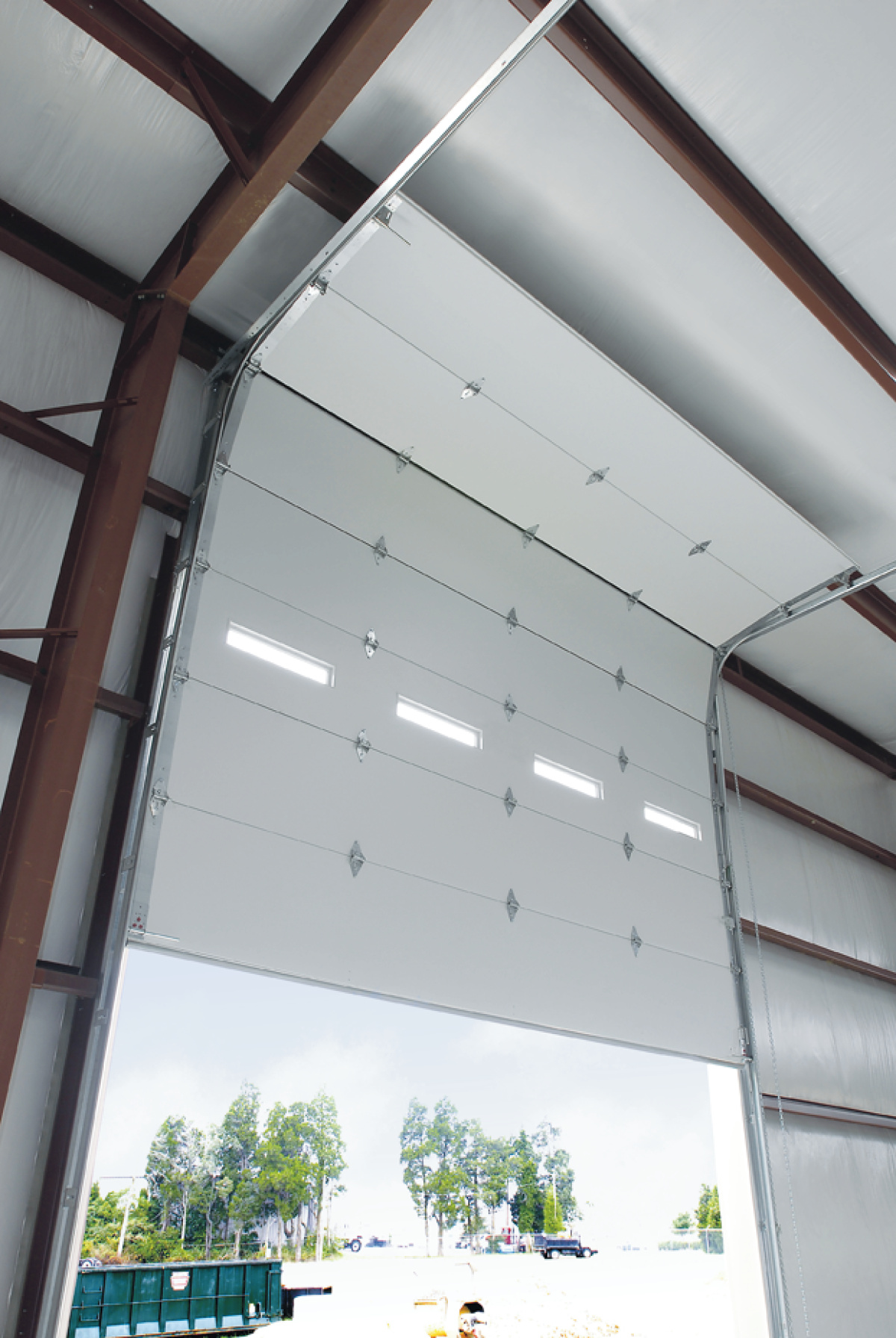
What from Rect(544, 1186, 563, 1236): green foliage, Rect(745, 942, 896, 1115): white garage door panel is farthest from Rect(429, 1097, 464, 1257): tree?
Rect(745, 942, 896, 1115): white garage door panel

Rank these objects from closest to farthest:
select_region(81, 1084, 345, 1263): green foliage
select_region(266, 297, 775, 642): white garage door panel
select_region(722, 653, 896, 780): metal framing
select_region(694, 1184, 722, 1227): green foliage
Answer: select_region(266, 297, 775, 642): white garage door panel < select_region(722, 653, 896, 780): metal framing < select_region(81, 1084, 345, 1263): green foliage < select_region(694, 1184, 722, 1227): green foliage

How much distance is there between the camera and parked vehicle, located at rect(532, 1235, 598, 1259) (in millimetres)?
18391

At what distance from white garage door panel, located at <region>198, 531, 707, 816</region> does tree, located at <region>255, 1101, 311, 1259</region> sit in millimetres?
11804

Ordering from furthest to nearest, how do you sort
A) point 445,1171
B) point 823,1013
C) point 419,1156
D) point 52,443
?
point 419,1156 → point 445,1171 → point 823,1013 → point 52,443

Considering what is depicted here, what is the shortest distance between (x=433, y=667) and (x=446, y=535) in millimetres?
1545

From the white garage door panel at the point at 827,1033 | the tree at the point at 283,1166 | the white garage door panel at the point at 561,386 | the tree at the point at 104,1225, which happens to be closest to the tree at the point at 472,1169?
the tree at the point at 283,1166

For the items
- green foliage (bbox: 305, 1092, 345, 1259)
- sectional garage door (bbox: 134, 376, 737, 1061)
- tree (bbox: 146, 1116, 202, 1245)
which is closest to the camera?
sectional garage door (bbox: 134, 376, 737, 1061)

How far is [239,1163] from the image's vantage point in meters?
16.6

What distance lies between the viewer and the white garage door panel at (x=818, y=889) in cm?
1205

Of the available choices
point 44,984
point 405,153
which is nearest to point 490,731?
point 44,984

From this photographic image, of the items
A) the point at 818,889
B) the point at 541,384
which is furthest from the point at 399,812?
the point at 818,889

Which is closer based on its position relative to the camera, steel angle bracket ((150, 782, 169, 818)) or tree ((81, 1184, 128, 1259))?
steel angle bracket ((150, 782, 169, 818))

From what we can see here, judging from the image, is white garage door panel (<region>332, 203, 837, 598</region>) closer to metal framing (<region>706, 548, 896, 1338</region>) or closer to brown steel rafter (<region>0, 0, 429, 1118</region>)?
metal framing (<region>706, 548, 896, 1338</region>)

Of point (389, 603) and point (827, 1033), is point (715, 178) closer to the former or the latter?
point (389, 603)
